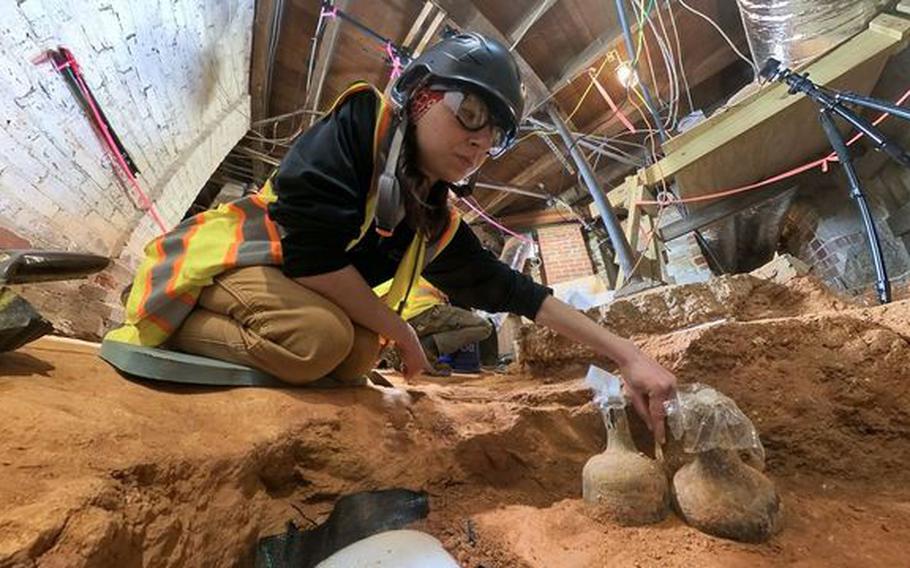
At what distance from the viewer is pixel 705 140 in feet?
7.90

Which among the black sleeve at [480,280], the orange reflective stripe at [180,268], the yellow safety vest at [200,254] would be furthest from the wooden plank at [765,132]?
the orange reflective stripe at [180,268]

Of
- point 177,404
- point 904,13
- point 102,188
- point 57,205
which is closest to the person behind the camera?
point 177,404

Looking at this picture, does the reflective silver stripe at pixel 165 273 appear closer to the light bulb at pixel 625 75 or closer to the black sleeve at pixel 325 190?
the black sleeve at pixel 325 190

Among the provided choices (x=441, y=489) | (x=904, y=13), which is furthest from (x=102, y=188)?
(x=904, y=13)

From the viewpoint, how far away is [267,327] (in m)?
0.95

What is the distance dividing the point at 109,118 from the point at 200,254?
1.79 m

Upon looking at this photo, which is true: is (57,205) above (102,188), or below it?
below

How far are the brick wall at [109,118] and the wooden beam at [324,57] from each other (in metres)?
0.59

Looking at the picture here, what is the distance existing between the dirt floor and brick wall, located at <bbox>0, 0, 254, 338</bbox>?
3.54 ft

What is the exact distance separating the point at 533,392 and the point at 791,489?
62cm

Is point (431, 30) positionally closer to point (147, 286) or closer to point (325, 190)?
point (325, 190)

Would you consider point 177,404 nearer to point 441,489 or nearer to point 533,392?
point 441,489

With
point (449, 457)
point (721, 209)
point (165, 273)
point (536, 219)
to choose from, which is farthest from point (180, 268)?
point (536, 219)

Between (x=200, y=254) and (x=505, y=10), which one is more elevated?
(x=505, y=10)
